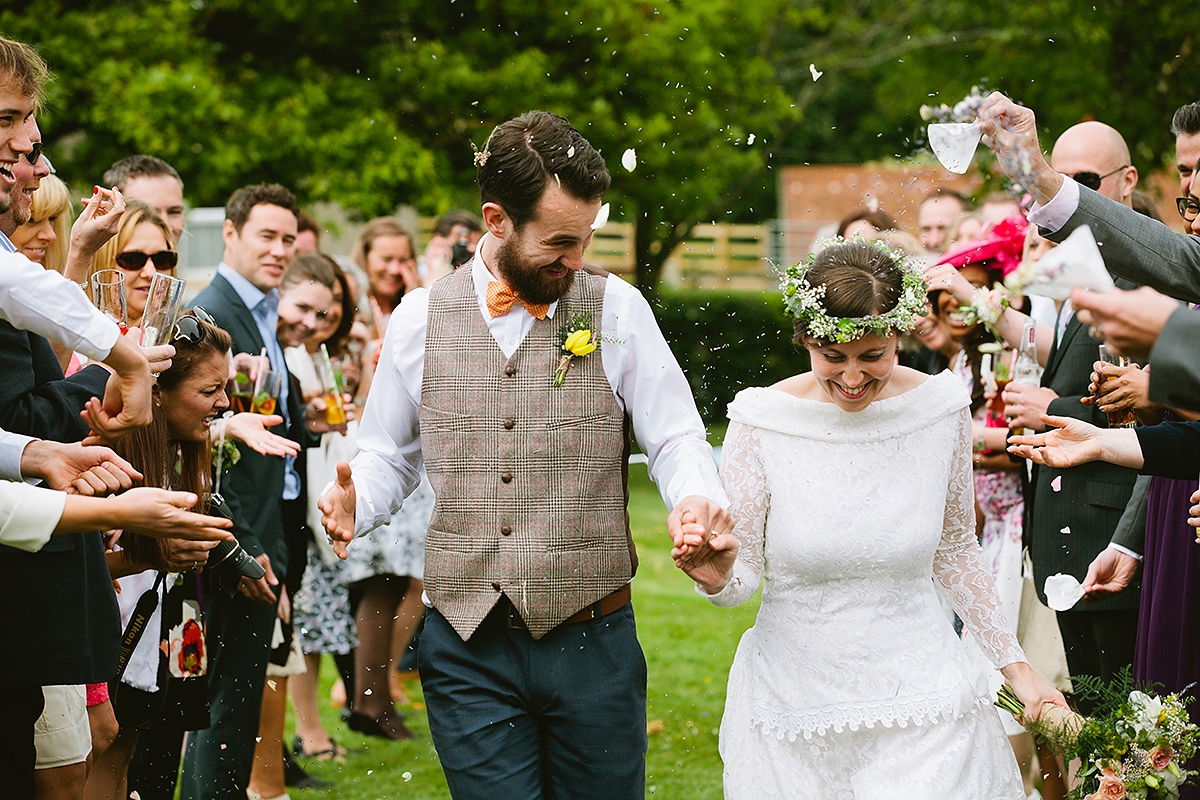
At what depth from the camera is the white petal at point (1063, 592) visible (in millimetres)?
4574

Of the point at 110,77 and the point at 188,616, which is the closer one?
the point at 188,616

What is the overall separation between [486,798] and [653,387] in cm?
126

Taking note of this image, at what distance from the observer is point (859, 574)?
3908 millimetres

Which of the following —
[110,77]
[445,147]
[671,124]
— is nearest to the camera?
[110,77]

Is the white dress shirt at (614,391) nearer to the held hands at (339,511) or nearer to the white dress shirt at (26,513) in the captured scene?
the held hands at (339,511)

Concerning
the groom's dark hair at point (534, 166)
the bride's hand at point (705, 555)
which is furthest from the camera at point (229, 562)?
the bride's hand at point (705, 555)

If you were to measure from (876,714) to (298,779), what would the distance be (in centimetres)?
368

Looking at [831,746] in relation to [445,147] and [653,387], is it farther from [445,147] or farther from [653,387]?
[445,147]

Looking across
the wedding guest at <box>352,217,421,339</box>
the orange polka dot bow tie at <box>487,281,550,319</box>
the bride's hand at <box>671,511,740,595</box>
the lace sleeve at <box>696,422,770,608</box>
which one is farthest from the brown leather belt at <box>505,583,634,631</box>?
the wedding guest at <box>352,217,421,339</box>

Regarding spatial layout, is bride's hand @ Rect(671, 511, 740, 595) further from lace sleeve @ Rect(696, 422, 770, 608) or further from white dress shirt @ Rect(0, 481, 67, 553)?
white dress shirt @ Rect(0, 481, 67, 553)

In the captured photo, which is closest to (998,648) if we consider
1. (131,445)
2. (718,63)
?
(131,445)

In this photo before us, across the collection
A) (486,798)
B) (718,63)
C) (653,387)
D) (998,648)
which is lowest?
(486,798)

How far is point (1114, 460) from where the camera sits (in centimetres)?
382

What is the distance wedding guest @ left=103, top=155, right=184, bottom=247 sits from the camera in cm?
578
